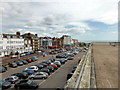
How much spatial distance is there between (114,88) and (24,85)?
400 inches

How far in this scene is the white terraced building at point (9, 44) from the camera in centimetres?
4438

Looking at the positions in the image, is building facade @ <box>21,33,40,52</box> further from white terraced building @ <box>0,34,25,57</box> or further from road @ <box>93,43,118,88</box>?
road @ <box>93,43,118,88</box>

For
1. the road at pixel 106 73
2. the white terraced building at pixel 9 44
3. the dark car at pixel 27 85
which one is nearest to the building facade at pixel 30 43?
the white terraced building at pixel 9 44

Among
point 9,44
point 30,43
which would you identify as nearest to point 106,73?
point 9,44

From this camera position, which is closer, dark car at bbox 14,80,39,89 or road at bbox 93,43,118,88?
road at bbox 93,43,118,88

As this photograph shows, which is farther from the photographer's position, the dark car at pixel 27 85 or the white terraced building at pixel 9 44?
the white terraced building at pixel 9 44

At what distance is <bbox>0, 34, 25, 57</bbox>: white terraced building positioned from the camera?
1747 inches

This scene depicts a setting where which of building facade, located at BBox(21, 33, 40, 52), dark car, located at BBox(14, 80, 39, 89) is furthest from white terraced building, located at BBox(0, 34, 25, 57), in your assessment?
dark car, located at BBox(14, 80, 39, 89)

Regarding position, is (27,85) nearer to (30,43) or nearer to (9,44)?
(9,44)

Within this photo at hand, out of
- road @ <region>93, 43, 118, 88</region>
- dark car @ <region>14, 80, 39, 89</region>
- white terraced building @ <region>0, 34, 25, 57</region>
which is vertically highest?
white terraced building @ <region>0, 34, 25, 57</region>

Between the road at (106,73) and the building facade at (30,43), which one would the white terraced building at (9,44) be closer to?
the building facade at (30,43)

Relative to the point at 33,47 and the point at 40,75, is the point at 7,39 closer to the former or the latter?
the point at 33,47

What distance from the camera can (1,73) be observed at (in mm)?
22703

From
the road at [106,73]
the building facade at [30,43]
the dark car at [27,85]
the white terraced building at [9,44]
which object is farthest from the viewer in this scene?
the building facade at [30,43]
